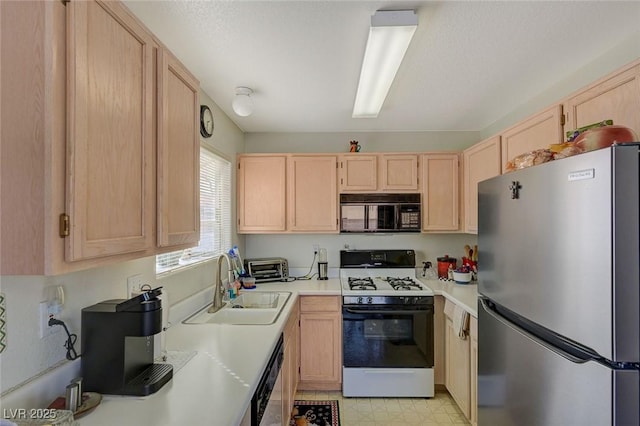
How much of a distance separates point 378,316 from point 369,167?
141 centimetres

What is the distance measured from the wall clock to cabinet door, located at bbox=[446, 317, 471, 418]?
244 cm

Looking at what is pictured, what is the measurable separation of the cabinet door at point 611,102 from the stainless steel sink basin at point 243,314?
2.02 meters

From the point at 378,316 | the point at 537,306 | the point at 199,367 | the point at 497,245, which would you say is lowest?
the point at 378,316

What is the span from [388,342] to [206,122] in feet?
7.63

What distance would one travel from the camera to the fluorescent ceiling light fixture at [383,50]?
143 centimetres

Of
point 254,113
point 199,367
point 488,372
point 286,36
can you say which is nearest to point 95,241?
point 199,367

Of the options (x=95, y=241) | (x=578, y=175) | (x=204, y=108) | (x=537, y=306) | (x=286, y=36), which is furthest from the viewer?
(x=204, y=108)

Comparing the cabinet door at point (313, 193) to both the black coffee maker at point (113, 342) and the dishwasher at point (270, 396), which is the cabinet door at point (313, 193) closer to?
the dishwasher at point (270, 396)

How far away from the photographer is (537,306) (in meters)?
1.20

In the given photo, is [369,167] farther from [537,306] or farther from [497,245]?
[537,306]

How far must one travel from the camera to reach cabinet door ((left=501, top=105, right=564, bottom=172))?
1.75 metres

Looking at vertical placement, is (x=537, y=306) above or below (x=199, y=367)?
above

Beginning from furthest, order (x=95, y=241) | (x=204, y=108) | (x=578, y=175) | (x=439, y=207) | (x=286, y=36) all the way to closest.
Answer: (x=439, y=207), (x=204, y=108), (x=286, y=36), (x=578, y=175), (x=95, y=241)

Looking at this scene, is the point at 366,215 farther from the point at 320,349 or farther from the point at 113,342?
the point at 113,342
